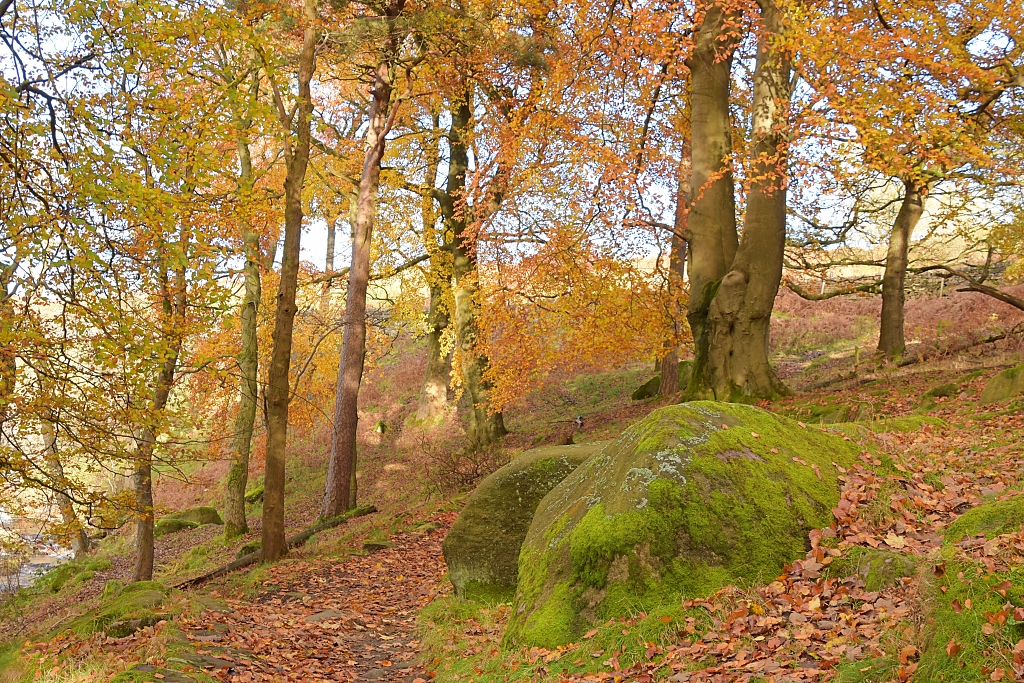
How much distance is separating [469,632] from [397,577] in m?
3.96

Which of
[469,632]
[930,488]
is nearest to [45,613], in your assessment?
[469,632]

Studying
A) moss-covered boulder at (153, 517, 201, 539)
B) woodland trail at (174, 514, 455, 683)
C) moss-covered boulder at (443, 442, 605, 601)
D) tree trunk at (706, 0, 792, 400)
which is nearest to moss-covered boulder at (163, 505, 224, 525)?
moss-covered boulder at (153, 517, 201, 539)

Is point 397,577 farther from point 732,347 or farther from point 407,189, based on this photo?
point 407,189

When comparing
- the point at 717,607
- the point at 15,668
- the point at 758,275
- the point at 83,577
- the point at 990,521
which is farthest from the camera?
the point at 83,577

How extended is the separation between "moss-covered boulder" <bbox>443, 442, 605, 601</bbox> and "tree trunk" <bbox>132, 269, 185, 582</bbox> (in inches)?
171

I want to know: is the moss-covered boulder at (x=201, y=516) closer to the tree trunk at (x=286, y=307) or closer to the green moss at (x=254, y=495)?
the green moss at (x=254, y=495)

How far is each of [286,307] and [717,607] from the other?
371 inches

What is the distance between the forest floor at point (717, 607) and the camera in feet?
12.1

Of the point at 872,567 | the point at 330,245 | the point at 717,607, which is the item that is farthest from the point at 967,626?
the point at 330,245

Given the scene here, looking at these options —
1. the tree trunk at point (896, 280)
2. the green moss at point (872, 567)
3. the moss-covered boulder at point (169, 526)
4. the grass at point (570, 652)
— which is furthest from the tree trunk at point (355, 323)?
the green moss at point (872, 567)

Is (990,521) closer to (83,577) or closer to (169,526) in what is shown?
(83,577)

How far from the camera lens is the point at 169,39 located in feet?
30.7

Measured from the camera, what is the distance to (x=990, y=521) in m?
4.23

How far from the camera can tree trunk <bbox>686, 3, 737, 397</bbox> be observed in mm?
14141
